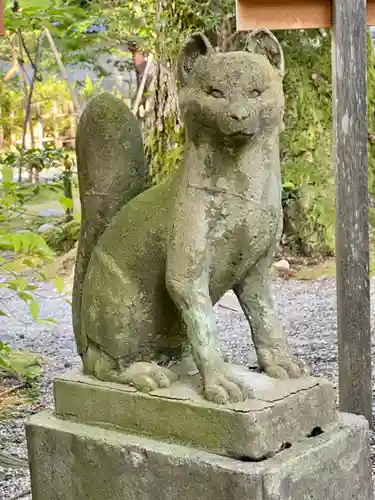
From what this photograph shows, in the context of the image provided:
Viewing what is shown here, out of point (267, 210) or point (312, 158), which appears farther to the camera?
point (312, 158)

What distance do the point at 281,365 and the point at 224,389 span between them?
188 mm

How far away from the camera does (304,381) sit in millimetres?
1506

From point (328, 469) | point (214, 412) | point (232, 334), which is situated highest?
point (214, 412)

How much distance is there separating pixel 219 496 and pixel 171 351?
0.37 meters

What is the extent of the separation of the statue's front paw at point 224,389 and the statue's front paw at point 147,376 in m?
0.13

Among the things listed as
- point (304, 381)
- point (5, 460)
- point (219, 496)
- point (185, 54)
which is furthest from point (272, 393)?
point (5, 460)

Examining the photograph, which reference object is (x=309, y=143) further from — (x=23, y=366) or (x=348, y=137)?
(x=348, y=137)

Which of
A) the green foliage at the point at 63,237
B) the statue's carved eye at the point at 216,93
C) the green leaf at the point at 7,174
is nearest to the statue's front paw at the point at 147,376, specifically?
the statue's carved eye at the point at 216,93

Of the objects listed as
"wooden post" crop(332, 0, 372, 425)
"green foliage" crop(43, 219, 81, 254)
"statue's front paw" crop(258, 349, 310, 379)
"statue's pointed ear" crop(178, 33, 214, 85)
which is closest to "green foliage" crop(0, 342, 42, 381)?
"wooden post" crop(332, 0, 372, 425)

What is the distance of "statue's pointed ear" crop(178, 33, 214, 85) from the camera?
1.42 m

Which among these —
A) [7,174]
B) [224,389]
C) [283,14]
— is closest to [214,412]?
[224,389]

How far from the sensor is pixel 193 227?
4.73ft

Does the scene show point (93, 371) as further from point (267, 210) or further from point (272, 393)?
point (267, 210)

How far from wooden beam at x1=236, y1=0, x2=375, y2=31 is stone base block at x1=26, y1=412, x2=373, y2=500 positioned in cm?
128
